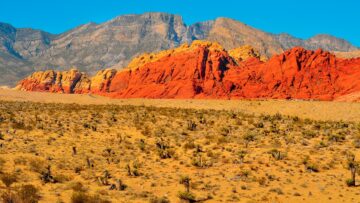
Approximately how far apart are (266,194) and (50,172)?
33.5 ft

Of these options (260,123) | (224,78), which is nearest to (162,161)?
(260,123)

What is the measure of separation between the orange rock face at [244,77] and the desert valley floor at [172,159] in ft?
137

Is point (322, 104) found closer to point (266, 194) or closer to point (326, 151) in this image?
point (326, 151)

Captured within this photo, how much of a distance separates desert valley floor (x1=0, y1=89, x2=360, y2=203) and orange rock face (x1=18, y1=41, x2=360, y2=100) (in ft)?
137

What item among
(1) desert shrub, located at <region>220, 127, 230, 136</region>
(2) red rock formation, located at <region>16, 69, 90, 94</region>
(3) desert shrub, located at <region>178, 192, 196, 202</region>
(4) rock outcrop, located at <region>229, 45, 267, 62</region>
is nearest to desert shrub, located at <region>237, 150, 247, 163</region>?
(1) desert shrub, located at <region>220, 127, 230, 136</region>

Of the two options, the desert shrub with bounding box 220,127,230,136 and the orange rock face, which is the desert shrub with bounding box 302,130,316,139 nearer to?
the desert shrub with bounding box 220,127,230,136

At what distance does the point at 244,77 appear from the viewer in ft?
281

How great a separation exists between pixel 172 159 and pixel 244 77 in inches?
2458

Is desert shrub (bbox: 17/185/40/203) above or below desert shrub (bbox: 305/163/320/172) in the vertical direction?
below

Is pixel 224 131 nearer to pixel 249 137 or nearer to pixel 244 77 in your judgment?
pixel 249 137

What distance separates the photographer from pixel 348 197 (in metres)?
18.0

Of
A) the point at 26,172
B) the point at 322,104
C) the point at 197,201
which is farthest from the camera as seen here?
the point at 322,104

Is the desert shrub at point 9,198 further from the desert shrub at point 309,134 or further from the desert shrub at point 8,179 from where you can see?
the desert shrub at point 309,134

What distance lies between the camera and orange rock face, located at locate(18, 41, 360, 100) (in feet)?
264
